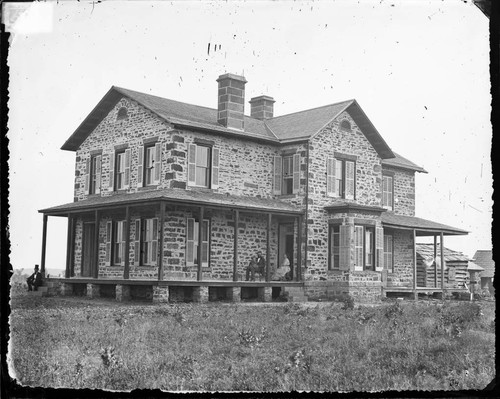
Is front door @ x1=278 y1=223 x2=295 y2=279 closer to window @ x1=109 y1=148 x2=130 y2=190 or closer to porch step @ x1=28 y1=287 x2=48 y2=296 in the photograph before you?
window @ x1=109 y1=148 x2=130 y2=190

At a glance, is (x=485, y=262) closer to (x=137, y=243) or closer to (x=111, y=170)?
(x=137, y=243)

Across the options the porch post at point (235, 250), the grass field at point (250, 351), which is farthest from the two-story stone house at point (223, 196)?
the grass field at point (250, 351)

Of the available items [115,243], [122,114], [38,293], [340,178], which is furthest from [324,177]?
[38,293]

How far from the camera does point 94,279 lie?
74.1ft

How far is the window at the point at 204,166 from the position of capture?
74.7 ft

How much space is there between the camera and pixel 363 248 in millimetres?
25141

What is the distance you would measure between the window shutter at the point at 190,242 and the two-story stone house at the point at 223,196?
0.12 feet

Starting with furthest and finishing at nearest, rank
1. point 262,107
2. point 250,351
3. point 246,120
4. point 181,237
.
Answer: point 262,107 → point 246,120 → point 181,237 → point 250,351

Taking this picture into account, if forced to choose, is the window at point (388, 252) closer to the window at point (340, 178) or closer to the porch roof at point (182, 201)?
the window at point (340, 178)

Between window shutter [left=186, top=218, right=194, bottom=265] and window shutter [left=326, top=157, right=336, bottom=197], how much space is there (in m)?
5.84

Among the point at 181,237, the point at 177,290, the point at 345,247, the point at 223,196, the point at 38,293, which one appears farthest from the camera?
the point at 345,247

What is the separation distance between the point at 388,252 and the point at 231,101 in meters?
10.6

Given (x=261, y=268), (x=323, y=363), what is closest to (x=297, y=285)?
(x=261, y=268)

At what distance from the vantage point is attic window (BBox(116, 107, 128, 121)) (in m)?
24.3
